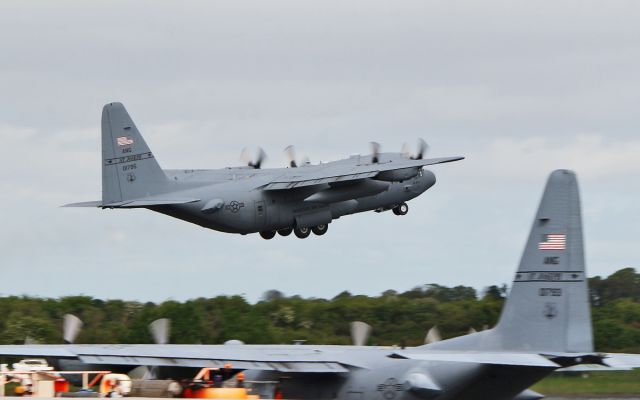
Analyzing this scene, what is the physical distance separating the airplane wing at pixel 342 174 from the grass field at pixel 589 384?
514 inches

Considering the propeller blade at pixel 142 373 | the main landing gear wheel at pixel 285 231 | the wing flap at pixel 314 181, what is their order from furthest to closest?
the main landing gear wheel at pixel 285 231 → the wing flap at pixel 314 181 → the propeller blade at pixel 142 373

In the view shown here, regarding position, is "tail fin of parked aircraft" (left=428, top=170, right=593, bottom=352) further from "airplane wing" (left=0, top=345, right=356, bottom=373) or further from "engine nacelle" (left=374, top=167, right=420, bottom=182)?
"engine nacelle" (left=374, top=167, right=420, bottom=182)

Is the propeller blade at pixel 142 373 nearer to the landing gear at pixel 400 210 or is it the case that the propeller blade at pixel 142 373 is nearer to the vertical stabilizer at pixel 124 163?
the vertical stabilizer at pixel 124 163

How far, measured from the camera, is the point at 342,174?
71.2 meters

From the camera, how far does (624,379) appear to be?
66000 millimetres


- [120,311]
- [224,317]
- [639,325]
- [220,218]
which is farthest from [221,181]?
[639,325]

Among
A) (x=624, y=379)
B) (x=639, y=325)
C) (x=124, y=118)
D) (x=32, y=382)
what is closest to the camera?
(x=32, y=382)

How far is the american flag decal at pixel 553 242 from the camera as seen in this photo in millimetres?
42844

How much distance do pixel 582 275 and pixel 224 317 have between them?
3664 centimetres

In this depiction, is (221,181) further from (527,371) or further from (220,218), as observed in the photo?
(527,371)

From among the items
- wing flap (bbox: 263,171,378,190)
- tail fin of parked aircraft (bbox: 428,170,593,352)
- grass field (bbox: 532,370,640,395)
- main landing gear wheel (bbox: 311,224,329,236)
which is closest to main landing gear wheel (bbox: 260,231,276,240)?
main landing gear wheel (bbox: 311,224,329,236)

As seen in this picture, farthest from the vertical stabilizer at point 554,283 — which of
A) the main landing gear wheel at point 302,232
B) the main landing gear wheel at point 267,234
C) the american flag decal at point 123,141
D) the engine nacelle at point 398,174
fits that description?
the american flag decal at point 123,141

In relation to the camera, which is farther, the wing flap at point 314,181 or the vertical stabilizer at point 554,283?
the wing flap at point 314,181

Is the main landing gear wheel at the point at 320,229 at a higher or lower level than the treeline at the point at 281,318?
higher
